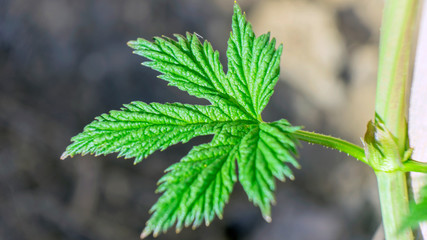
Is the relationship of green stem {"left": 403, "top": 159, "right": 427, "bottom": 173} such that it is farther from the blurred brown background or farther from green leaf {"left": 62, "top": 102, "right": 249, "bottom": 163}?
the blurred brown background

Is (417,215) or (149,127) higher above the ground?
(149,127)

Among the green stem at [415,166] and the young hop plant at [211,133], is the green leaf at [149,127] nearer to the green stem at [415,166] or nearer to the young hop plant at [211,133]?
→ the young hop plant at [211,133]

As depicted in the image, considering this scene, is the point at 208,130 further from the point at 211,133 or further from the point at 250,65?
the point at 250,65

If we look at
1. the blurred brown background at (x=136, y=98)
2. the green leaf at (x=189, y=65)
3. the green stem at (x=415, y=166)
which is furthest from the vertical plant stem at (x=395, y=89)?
the blurred brown background at (x=136, y=98)

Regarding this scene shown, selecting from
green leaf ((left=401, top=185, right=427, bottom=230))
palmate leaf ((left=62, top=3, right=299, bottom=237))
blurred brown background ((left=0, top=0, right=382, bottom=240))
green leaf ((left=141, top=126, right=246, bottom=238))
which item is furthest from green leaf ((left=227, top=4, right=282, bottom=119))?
blurred brown background ((left=0, top=0, right=382, bottom=240))

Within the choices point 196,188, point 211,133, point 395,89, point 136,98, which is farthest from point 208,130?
point 136,98

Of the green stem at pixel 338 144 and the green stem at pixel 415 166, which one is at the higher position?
the green stem at pixel 338 144

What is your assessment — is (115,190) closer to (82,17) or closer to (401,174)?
(82,17)
